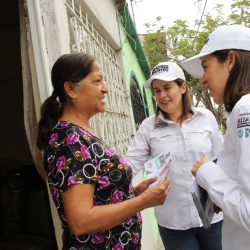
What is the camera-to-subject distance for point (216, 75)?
1507mm

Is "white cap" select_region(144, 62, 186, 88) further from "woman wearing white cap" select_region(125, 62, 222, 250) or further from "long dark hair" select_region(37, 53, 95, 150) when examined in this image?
"long dark hair" select_region(37, 53, 95, 150)

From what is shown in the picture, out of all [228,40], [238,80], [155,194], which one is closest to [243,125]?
[238,80]

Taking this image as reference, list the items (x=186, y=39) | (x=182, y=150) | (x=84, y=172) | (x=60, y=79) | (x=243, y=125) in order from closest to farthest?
(x=243, y=125), (x=84, y=172), (x=60, y=79), (x=182, y=150), (x=186, y=39)

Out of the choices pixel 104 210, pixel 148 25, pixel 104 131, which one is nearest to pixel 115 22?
pixel 104 131

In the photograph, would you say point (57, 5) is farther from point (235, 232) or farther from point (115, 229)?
point (235, 232)

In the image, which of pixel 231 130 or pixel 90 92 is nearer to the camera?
pixel 231 130

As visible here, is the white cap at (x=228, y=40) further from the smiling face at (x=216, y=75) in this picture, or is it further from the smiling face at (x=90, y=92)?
the smiling face at (x=90, y=92)

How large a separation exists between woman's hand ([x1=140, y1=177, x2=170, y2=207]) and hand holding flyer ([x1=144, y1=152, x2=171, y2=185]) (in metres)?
0.12

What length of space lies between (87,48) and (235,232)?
7.45 ft

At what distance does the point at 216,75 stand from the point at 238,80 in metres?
0.10

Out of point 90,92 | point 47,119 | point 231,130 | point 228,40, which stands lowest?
point 231,130

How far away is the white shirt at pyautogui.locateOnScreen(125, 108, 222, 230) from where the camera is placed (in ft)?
8.06

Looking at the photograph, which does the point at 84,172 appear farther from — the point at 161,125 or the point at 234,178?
the point at 161,125

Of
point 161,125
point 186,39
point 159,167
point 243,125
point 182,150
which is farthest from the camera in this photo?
point 186,39
